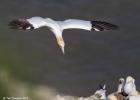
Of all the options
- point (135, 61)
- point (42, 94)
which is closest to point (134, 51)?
point (135, 61)

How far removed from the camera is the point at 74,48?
2842 centimetres

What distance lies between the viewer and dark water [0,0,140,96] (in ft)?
88.1

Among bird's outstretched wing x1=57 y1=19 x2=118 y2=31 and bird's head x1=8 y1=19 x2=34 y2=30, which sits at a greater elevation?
bird's outstretched wing x1=57 y1=19 x2=118 y2=31

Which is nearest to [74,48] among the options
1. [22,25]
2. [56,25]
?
[56,25]

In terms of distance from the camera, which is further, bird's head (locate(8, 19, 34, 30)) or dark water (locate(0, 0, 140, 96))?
dark water (locate(0, 0, 140, 96))

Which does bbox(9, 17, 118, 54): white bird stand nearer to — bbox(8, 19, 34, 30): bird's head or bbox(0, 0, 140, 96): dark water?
bbox(8, 19, 34, 30): bird's head

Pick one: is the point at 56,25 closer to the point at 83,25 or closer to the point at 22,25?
the point at 83,25

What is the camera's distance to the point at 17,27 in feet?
80.5

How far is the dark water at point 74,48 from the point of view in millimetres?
26844

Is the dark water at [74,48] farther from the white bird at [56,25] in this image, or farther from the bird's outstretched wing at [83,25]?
the bird's outstretched wing at [83,25]

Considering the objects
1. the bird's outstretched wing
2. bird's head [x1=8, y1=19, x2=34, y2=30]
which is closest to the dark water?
bird's head [x1=8, y1=19, x2=34, y2=30]

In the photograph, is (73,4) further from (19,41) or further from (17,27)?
(17,27)

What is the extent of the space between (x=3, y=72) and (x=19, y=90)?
2.49ft

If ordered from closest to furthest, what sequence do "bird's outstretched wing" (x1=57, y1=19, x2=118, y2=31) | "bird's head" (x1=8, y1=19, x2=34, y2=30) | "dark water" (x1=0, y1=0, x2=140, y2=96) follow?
"bird's head" (x1=8, y1=19, x2=34, y2=30) < "bird's outstretched wing" (x1=57, y1=19, x2=118, y2=31) < "dark water" (x1=0, y1=0, x2=140, y2=96)
